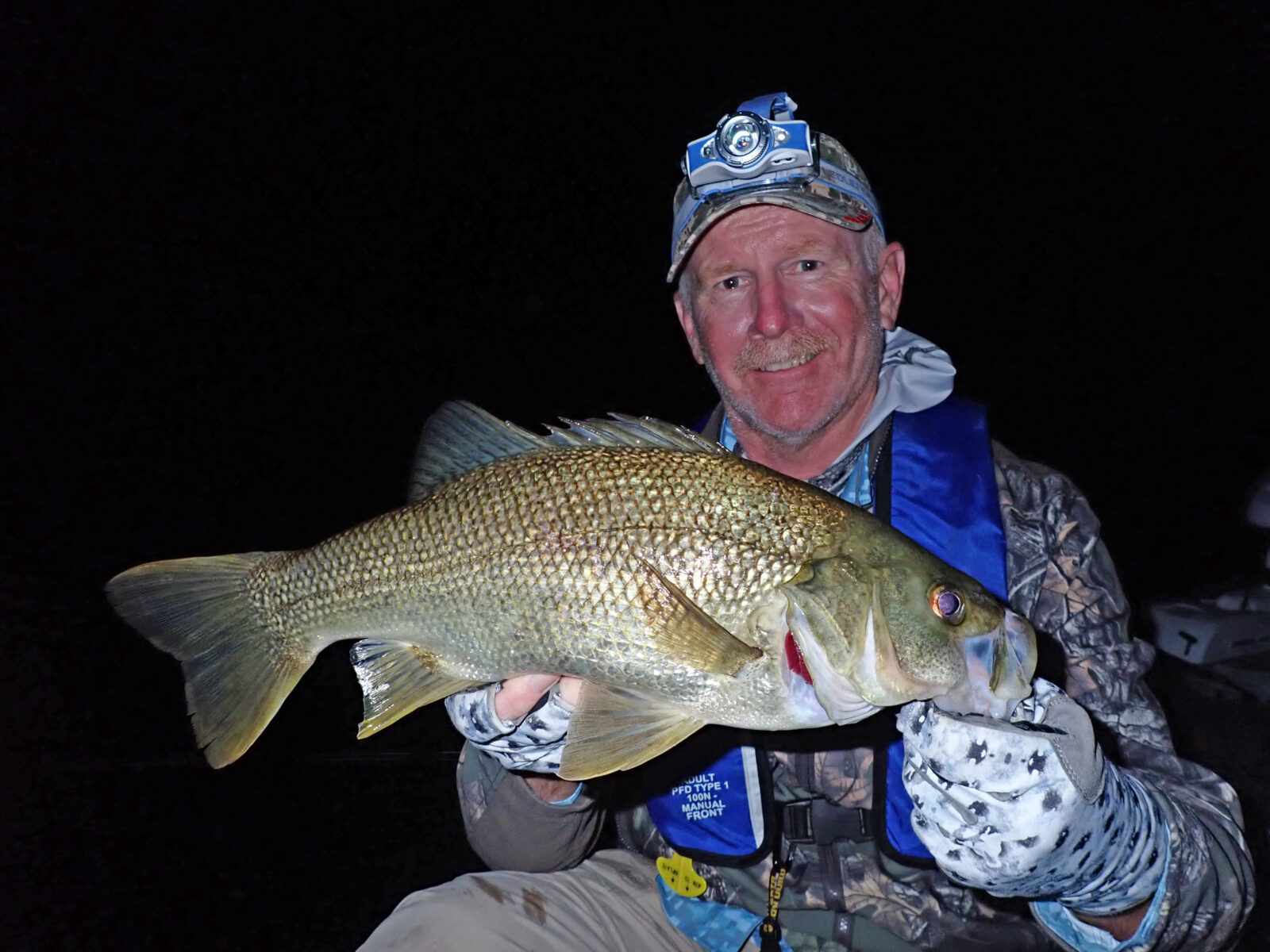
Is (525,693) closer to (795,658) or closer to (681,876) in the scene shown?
(795,658)

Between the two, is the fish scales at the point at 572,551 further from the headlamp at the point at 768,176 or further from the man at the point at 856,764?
the headlamp at the point at 768,176

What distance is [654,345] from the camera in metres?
10.8

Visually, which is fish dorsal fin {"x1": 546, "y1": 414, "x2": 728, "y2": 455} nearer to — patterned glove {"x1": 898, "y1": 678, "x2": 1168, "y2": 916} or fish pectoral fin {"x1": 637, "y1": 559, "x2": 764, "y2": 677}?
fish pectoral fin {"x1": 637, "y1": 559, "x2": 764, "y2": 677}

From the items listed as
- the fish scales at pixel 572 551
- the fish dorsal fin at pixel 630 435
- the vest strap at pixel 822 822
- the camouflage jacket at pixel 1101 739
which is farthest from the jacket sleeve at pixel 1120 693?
the fish dorsal fin at pixel 630 435

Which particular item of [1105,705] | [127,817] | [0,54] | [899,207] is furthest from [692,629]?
[899,207]

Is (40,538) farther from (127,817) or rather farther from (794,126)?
(794,126)

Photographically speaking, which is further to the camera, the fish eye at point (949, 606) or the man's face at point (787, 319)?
the man's face at point (787, 319)

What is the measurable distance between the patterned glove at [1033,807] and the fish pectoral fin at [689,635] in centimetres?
33

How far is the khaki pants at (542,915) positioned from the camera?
1607 millimetres

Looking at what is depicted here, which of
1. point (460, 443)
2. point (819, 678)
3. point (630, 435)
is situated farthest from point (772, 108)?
point (819, 678)

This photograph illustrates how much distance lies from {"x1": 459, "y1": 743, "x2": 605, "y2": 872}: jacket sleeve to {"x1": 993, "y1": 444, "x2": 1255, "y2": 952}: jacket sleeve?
3.33ft

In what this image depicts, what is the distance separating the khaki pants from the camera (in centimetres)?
161

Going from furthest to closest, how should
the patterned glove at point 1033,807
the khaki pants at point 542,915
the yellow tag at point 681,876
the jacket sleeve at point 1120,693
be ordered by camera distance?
the yellow tag at point 681,876, the khaki pants at point 542,915, the jacket sleeve at point 1120,693, the patterned glove at point 1033,807

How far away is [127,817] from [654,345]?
28.0 ft
